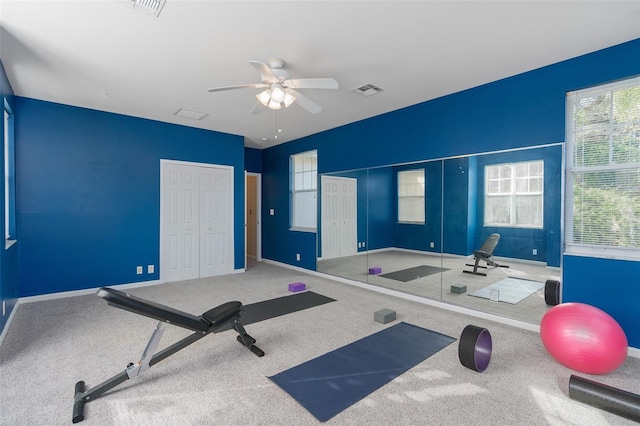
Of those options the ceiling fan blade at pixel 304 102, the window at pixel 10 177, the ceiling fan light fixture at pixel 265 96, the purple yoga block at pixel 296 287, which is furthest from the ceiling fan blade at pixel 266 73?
the window at pixel 10 177

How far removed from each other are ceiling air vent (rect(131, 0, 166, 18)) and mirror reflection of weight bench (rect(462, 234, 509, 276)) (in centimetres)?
413

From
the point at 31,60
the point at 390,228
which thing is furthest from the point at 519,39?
the point at 31,60

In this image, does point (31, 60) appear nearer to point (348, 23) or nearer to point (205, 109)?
point (205, 109)

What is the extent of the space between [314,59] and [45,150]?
4163mm

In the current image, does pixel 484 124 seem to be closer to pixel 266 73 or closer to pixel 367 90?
pixel 367 90

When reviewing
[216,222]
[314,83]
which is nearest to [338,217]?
[216,222]

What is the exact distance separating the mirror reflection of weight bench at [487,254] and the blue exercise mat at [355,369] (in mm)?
1212

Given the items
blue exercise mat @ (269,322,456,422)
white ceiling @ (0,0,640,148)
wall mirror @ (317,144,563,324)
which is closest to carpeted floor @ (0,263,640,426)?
blue exercise mat @ (269,322,456,422)

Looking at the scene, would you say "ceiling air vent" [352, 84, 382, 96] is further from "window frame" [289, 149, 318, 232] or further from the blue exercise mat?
the blue exercise mat

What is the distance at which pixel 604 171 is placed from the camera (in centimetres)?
295

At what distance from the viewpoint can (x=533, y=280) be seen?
3.49 m

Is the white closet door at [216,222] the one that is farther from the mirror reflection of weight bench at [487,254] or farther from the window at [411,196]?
the mirror reflection of weight bench at [487,254]

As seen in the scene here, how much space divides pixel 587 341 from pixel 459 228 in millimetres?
1962

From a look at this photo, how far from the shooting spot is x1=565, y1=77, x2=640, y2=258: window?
2814 millimetres
